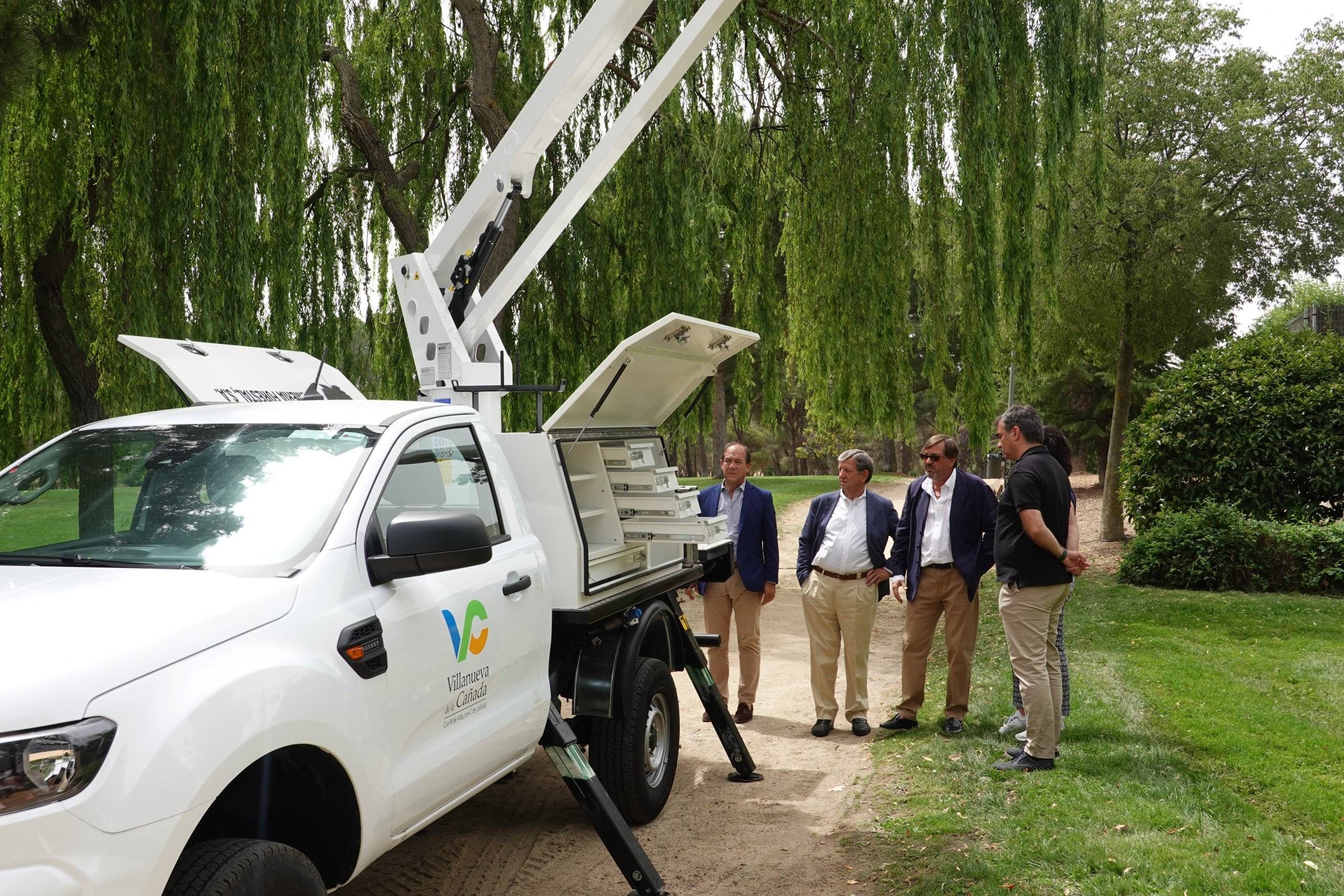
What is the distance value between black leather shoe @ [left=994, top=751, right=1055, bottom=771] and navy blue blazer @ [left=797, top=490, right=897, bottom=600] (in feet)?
5.56

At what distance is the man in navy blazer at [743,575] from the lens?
8.41 m

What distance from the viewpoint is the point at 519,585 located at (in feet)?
15.3

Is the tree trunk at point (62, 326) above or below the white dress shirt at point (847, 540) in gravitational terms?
above

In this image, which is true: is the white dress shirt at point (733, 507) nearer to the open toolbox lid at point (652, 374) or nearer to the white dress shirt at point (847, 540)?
the white dress shirt at point (847, 540)

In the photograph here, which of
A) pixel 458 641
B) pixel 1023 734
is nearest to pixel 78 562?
pixel 458 641

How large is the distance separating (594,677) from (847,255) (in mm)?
7013

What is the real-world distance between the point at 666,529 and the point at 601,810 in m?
1.91

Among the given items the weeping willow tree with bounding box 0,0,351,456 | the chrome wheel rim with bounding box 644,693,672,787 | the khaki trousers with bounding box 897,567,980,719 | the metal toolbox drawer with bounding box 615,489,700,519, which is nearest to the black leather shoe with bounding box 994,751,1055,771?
the khaki trousers with bounding box 897,567,980,719

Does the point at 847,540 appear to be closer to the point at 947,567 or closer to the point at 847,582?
the point at 847,582

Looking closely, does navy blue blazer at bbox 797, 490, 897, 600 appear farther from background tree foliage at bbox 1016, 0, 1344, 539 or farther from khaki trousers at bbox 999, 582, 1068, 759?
background tree foliage at bbox 1016, 0, 1344, 539

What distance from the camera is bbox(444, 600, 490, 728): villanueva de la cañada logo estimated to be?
409cm

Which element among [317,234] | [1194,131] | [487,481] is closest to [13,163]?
[317,234]

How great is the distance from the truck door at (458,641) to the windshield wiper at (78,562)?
2.17 ft

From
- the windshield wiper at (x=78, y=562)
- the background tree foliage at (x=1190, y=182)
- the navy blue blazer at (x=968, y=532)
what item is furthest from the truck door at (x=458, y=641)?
the background tree foliage at (x=1190, y=182)
